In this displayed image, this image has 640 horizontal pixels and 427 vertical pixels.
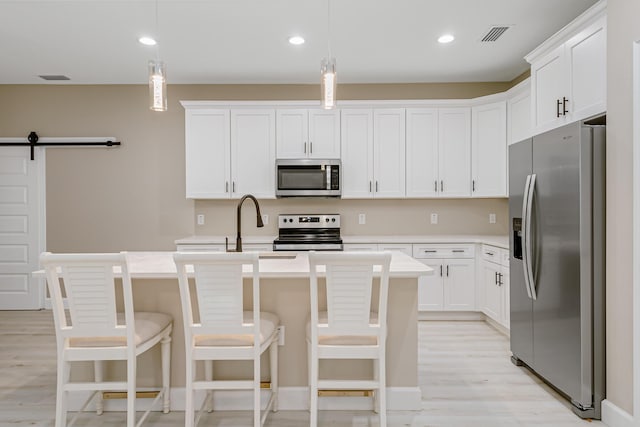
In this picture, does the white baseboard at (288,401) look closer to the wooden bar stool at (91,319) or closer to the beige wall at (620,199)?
the wooden bar stool at (91,319)

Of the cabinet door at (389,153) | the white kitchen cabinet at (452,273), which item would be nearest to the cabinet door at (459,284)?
the white kitchen cabinet at (452,273)

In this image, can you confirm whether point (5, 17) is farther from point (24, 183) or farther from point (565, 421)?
point (565, 421)

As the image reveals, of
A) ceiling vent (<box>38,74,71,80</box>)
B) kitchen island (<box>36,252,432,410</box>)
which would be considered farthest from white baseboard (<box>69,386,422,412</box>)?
ceiling vent (<box>38,74,71,80</box>)

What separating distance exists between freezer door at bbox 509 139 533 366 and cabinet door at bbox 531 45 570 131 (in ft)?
1.06

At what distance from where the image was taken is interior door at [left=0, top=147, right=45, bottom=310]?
16.8 feet

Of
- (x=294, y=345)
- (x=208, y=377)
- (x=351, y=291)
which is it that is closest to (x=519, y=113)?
(x=351, y=291)

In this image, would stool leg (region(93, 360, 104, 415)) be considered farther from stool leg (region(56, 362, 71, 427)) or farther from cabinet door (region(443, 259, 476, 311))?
cabinet door (region(443, 259, 476, 311))

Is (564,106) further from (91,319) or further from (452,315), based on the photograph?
(91,319)

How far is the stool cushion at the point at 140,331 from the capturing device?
7.06 ft

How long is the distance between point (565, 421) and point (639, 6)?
7.53ft

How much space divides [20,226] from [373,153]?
14.4 ft

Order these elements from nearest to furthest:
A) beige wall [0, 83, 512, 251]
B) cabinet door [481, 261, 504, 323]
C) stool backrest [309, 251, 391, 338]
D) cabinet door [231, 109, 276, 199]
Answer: stool backrest [309, 251, 391, 338] → cabinet door [481, 261, 504, 323] → cabinet door [231, 109, 276, 199] → beige wall [0, 83, 512, 251]

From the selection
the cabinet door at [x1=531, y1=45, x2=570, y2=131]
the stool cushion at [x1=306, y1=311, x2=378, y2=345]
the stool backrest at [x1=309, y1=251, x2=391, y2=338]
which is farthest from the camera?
the cabinet door at [x1=531, y1=45, x2=570, y2=131]

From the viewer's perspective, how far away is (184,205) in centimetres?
511
